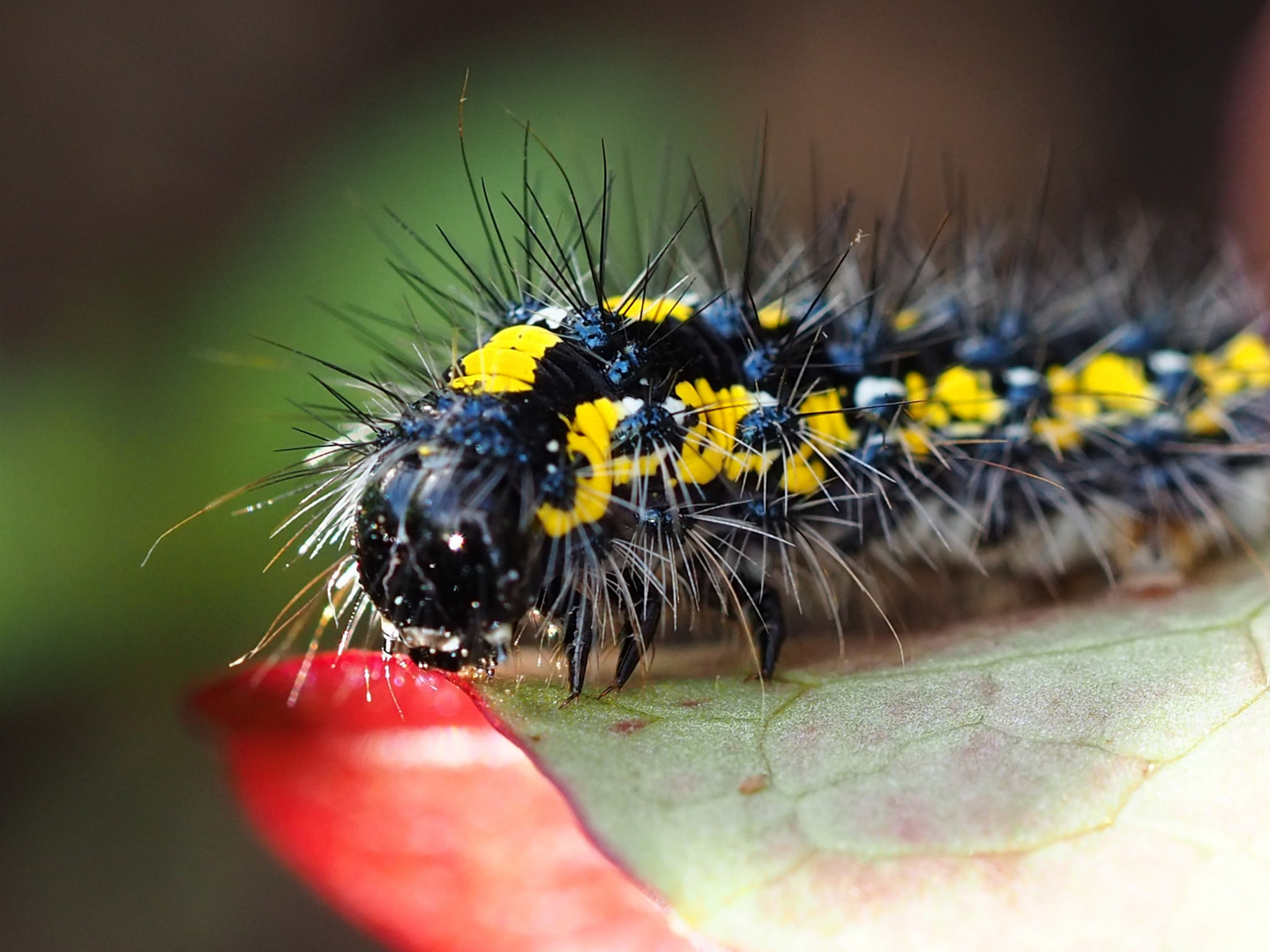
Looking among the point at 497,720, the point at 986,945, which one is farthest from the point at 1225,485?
the point at 497,720

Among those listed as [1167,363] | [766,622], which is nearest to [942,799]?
[766,622]

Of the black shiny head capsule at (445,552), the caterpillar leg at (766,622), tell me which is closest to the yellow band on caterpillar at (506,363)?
the black shiny head capsule at (445,552)

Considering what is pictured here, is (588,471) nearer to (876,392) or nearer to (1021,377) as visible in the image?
(876,392)

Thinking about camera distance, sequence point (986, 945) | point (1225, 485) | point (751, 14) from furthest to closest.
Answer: point (751, 14) → point (1225, 485) → point (986, 945)

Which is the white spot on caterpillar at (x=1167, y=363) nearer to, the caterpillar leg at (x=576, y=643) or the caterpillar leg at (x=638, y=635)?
the caterpillar leg at (x=638, y=635)

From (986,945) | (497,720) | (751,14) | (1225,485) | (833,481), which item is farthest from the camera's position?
(751,14)

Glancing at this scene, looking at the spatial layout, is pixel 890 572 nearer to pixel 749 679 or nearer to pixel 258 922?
pixel 749 679

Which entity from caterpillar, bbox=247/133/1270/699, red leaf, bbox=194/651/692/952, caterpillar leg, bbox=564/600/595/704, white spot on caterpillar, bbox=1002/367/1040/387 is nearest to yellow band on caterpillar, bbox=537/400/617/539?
caterpillar, bbox=247/133/1270/699
